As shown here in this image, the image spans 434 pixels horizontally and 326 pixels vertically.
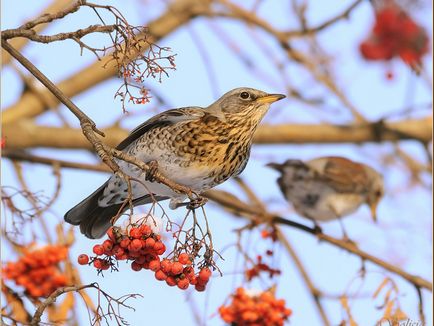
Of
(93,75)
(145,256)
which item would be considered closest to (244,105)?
(145,256)

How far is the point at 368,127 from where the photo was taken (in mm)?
5055

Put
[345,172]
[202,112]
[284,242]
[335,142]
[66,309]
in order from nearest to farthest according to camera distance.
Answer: [66,309] < [202,112] < [284,242] < [335,142] < [345,172]

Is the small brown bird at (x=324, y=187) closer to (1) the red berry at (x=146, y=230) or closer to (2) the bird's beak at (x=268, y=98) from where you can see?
(2) the bird's beak at (x=268, y=98)

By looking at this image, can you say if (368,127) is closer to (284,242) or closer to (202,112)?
(284,242)

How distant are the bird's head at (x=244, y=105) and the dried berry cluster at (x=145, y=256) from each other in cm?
133

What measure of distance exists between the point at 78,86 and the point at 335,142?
68.8 inches

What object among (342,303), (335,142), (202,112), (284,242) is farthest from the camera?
(335,142)

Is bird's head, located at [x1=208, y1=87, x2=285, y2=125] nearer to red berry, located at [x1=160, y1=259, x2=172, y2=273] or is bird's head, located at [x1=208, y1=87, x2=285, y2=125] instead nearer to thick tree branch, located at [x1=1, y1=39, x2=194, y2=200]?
red berry, located at [x1=160, y1=259, x2=172, y2=273]

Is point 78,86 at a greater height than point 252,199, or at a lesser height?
greater

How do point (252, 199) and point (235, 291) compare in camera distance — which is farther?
point (252, 199)

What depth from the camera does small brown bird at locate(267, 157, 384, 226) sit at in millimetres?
6297

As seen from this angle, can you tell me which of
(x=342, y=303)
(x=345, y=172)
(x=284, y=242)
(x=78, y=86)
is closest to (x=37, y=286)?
(x=342, y=303)

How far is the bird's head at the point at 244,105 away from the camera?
3.46 m

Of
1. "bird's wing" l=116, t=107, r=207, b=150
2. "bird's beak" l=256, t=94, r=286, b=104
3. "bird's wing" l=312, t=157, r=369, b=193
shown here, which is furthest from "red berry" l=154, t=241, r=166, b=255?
"bird's wing" l=312, t=157, r=369, b=193
